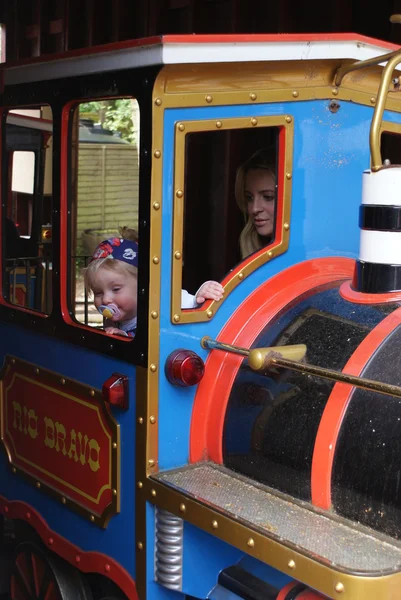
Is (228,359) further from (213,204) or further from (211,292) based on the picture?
(213,204)

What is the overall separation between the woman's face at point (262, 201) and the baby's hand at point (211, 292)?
395 mm

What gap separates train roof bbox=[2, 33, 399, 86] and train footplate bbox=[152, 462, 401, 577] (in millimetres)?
1108

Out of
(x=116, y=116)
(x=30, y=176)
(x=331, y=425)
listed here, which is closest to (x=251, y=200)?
(x=331, y=425)

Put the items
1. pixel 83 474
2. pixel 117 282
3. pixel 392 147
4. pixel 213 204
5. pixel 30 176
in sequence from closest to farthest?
pixel 83 474, pixel 117 282, pixel 392 147, pixel 213 204, pixel 30 176

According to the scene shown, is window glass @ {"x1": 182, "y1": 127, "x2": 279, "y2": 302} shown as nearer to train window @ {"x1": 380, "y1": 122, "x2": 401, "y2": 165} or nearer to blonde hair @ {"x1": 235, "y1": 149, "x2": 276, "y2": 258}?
train window @ {"x1": 380, "y1": 122, "x2": 401, "y2": 165}

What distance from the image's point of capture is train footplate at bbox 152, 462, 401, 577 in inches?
67.0

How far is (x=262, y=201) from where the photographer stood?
8.64 feet

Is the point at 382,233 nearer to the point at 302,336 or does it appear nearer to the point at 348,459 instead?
the point at 302,336

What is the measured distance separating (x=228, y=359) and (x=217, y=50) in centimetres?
84

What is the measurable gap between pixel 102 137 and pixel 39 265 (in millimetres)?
7821

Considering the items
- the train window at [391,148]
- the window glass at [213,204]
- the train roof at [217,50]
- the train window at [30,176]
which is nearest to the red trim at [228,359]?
the train roof at [217,50]

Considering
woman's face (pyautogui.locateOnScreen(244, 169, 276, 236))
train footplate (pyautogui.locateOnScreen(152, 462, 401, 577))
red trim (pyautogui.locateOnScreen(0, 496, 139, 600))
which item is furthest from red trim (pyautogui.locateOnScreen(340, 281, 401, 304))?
red trim (pyautogui.locateOnScreen(0, 496, 139, 600))

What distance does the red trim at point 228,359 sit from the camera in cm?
226

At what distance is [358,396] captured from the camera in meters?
1.90
